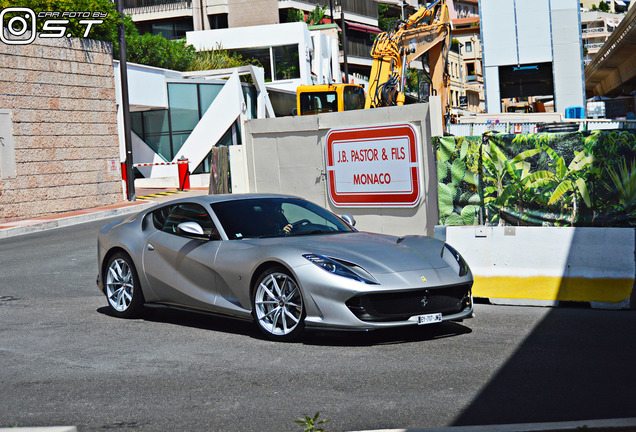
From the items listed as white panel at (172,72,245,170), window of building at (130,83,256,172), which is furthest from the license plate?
window of building at (130,83,256,172)

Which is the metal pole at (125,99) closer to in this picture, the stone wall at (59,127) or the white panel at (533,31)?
the stone wall at (59,127)

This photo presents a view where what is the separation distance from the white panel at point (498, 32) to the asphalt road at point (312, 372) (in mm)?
27179

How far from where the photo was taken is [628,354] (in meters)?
6.64

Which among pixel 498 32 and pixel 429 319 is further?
pixel 498 32

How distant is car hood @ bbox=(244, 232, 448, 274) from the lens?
7305 mm

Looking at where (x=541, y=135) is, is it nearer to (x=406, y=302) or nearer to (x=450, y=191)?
(x=450, y=191)

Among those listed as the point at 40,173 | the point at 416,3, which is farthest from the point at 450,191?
the point at 416,3

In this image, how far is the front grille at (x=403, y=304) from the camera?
7059 millimetres

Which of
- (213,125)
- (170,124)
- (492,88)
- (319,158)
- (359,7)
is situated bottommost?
(319,158)

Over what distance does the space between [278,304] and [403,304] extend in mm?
1102

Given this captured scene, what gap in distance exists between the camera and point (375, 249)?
299 inches

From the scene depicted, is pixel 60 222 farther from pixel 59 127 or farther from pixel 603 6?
pixel 603 6

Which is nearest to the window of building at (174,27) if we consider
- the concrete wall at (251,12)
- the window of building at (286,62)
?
the concrete wall at (251,12)

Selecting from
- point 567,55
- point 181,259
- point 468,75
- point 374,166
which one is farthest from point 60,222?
point 468,75
